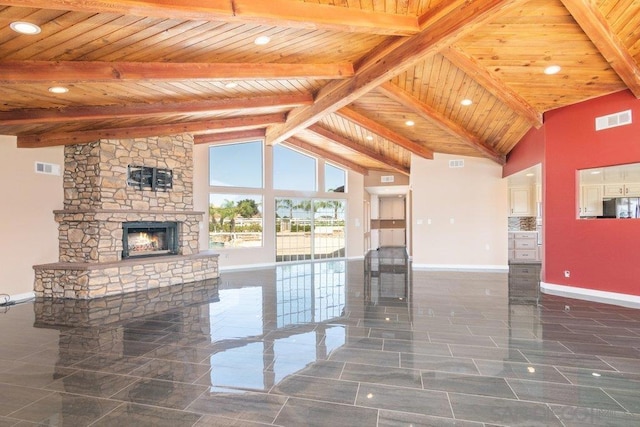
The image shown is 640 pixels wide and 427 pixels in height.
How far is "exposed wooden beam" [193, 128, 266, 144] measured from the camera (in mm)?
8125

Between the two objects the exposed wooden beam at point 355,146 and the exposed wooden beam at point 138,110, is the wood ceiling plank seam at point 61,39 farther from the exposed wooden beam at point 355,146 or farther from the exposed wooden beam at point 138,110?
the exposed wooden beam at point 355,146

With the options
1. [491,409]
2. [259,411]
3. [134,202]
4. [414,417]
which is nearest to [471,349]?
[491,409]

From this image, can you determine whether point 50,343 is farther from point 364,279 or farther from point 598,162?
point 598,162

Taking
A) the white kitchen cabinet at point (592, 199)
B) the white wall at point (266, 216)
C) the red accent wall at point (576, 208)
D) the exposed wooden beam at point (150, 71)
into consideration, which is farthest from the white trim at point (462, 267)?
the exposed wooden beam at point (150, 71)

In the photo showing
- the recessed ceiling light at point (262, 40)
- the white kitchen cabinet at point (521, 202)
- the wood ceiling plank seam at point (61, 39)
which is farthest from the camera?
the white kitchen cabinet at point (521, 202)

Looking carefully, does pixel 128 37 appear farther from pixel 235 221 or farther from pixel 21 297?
pixel 235 221

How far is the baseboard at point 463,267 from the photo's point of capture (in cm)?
819

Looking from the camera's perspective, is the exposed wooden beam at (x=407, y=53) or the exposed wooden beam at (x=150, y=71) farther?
the exposed wooden beam at (x=150, y=71)

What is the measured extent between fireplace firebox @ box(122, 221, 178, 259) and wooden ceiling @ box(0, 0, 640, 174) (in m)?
1.70

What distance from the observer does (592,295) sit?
516cm

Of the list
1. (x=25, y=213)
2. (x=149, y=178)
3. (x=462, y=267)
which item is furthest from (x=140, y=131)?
(x=462, y=267)

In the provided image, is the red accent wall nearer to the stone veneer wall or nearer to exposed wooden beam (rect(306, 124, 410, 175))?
exposed wooden beam (rect(306, 124, 410, 175))

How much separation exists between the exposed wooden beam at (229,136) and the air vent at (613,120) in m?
6.76

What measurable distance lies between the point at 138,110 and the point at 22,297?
3.58m
